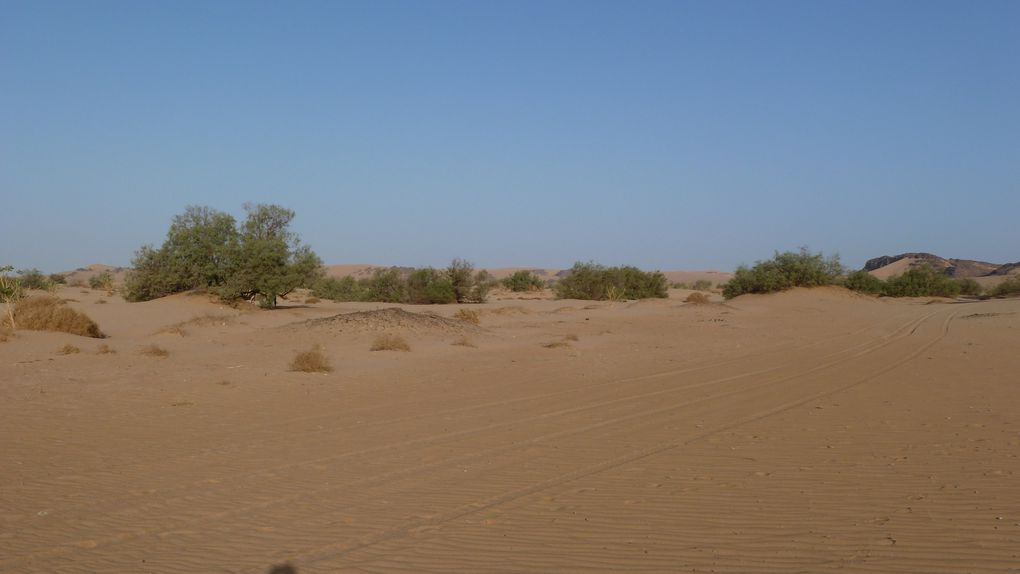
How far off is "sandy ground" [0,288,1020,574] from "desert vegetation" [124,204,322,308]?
653 inches

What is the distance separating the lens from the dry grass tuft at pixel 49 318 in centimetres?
2241

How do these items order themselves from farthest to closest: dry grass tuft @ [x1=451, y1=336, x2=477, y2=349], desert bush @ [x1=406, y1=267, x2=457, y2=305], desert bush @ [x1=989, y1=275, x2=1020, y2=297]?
desert bush @ [x1=989, y1=275, x2=1020, y2=297], desert bush @ [x1=406, y1=267, x2=457, y2=305], dry grass tuft @ [x1=451, y1=336, x2=477, y2=349]

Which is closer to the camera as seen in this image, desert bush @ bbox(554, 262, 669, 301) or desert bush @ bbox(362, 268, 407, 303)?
desert bush @ bbox(362, 268, 407, 303)

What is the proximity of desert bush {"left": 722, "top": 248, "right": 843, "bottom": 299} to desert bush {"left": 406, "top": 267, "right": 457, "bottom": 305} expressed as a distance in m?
20.3

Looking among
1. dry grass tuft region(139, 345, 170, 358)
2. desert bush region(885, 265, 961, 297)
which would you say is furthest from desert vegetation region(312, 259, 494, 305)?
desert bush region(885, 265, 961, 297)

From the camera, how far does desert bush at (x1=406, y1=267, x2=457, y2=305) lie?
4716 cm

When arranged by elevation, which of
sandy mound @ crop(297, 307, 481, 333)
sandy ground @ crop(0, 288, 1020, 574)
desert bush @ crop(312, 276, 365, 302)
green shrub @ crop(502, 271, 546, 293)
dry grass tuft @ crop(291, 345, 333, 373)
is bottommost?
sandy ground @ crop(0, 288, 1020, 574)

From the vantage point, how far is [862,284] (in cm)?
5997

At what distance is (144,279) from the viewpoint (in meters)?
37.9

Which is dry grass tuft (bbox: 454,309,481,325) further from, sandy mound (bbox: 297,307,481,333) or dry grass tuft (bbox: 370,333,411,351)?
dry grass tuft (bbox: 370,333,411,351)

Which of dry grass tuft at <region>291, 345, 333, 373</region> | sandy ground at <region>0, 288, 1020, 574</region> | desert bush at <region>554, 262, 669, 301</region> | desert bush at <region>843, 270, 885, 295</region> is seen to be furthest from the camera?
desert bush at <region>843, 270, 885, 295</region>

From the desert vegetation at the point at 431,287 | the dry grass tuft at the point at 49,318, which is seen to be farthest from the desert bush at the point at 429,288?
the dry grass tuft at the point at 49,318

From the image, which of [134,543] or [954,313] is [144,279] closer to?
[134,543]

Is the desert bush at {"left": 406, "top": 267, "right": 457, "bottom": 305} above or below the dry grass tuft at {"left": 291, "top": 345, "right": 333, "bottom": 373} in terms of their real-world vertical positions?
above
